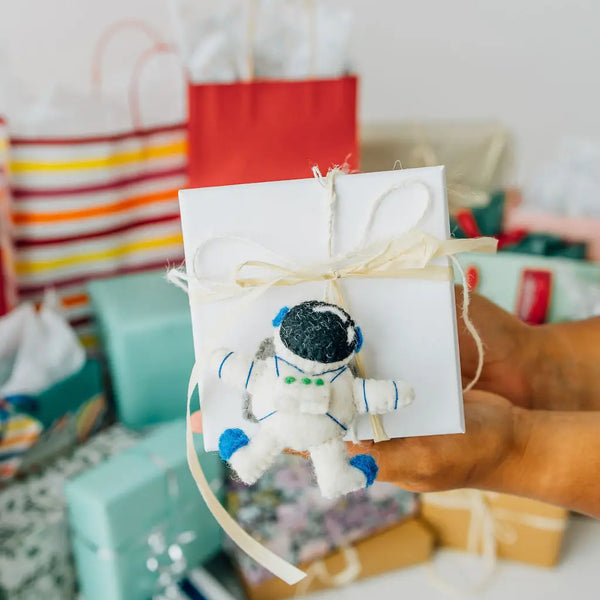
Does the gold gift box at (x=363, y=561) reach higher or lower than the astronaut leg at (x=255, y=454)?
lower

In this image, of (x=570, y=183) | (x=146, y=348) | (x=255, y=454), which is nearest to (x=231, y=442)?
(x=255, y=454)

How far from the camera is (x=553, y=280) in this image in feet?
3.24

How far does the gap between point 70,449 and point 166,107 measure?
574mm

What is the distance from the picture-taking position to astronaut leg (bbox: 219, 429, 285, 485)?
444mm

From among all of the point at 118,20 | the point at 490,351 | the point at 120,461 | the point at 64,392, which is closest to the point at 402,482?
the point at 490,351

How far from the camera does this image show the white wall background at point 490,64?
1398 mm

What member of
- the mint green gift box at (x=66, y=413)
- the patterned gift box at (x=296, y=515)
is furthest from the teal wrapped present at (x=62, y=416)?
the patterned gift box at (x=296, y=515)

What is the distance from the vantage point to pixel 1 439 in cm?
82

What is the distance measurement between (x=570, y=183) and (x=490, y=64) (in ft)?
1.23

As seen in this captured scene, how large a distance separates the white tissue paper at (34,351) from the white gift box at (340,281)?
1.57 feet

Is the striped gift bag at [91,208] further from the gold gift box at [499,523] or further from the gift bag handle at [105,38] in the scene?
the gold gift box at [499,523]

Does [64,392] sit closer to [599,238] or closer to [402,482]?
[402,482]

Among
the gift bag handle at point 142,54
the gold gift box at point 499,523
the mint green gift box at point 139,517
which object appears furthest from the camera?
the gift bag handle at point 142,54

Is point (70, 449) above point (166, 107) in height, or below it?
below
